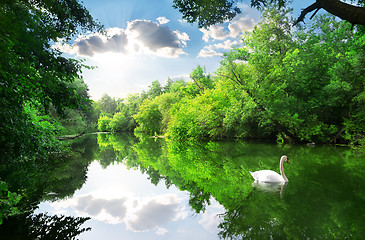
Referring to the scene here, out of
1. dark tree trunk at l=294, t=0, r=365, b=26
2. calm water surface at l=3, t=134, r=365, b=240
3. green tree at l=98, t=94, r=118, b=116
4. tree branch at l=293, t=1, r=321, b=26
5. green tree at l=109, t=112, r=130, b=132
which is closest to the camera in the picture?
calm water surface at l=3, t=134, r=365, b=240

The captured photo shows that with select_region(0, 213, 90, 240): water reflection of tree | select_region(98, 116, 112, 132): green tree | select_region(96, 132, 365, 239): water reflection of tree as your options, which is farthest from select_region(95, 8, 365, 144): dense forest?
select_region(98, 116, 112, 132): green tree

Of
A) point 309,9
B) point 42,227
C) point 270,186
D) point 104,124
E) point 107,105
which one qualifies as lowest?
point 270,186

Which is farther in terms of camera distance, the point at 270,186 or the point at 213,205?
the point at 270,186

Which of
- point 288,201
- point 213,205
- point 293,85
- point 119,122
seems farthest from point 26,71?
point 119,122

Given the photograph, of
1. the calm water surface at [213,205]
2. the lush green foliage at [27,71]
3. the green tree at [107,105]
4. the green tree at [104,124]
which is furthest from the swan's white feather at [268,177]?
the green tree at [107,105]

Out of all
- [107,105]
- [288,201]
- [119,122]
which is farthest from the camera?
[107,105]

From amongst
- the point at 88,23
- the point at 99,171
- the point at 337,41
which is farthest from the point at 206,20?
the point at 337,41

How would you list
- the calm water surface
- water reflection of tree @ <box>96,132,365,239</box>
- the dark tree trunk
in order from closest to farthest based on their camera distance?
1. water reflection of tree @ <box>96,132,365,239</box>
2. the calm water surface
3. the dark tree trunk

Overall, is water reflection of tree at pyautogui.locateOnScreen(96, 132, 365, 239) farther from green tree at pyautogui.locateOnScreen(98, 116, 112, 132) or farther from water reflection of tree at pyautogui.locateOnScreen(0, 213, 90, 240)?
green tree at pyautogui.locateOnScreen(98, 116, 112, 132)

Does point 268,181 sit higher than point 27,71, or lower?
lower

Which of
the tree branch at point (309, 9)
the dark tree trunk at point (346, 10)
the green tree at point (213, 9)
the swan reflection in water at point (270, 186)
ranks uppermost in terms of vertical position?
the green tree at point (213, 9)

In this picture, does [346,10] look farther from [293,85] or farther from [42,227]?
[293,85]

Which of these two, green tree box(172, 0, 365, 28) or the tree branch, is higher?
green tree box(172, 0, 365, 28)

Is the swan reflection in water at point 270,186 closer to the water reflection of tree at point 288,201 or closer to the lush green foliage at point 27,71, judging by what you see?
the water reflection of tree at point 288,201
